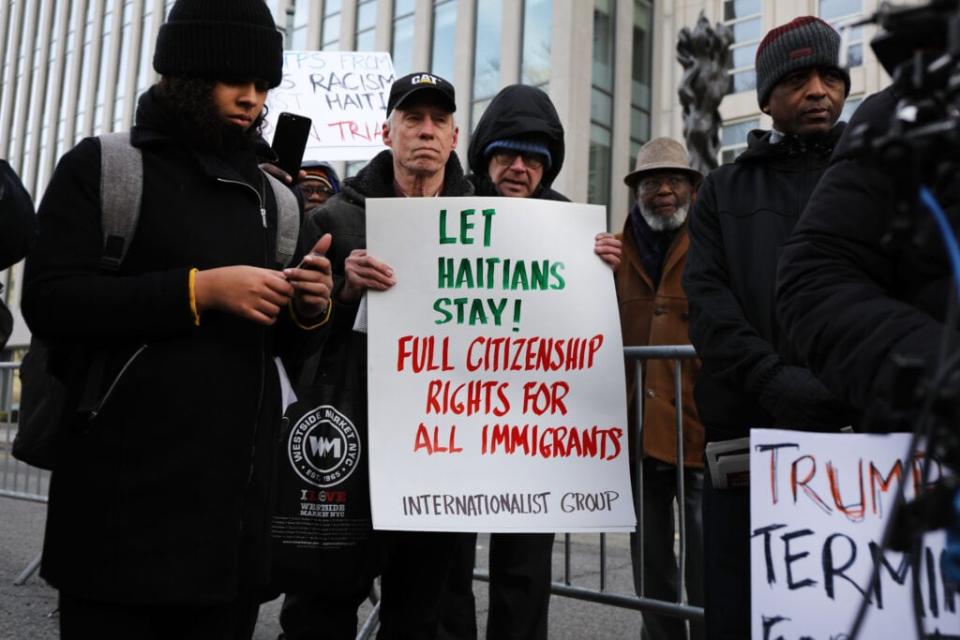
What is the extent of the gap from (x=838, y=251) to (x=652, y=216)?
2.59 m

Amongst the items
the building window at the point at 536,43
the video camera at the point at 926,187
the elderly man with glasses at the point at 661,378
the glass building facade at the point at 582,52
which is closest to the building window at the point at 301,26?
the glass building facade at the point at 582,52

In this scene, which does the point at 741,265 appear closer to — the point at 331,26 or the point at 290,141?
the point at 290,141

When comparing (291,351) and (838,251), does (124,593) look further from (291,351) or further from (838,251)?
(838,251)

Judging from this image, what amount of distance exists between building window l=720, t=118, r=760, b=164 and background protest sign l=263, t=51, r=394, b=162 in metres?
16.0

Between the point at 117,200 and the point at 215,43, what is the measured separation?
0.40 metres

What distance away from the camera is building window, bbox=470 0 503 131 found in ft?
76.7

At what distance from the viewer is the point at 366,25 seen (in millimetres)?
26781

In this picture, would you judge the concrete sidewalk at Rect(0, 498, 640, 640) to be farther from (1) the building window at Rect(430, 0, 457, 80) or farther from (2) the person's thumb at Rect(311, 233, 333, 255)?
(1) the building window at Rect(430, 0, 457, 80)

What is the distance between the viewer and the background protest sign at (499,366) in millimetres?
2742

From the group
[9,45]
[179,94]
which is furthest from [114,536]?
[9,45]

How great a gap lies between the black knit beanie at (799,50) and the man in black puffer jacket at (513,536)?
839mm

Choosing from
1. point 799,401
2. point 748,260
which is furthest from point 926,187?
point 748,260

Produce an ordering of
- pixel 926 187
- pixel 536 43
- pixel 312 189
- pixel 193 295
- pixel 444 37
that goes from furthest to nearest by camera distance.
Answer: pixel 444 37 → pixel 536 43 → pixel 312 189 → pixel 193 295 → pixel 926 187

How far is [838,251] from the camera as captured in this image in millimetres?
1506
